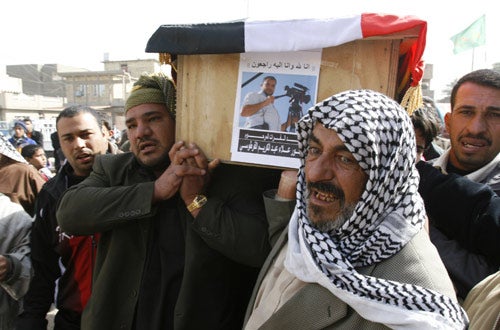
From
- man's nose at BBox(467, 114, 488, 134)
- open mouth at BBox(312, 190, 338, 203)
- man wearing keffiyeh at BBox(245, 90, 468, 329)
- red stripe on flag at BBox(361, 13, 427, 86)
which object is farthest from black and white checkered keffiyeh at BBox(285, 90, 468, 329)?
man's nose at BBox(467, 114, 488, 134)

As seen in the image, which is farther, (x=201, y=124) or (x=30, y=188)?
(x=30, y=188)

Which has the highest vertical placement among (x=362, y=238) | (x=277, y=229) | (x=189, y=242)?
(x=362, y=238)

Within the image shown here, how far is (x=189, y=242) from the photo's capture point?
189cm

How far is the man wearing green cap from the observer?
6.03 feet

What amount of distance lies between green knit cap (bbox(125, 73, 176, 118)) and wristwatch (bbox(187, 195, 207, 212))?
0.59 m

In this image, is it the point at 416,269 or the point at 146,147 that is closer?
the point at 416,269

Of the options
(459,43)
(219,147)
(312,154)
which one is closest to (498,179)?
(312,154)

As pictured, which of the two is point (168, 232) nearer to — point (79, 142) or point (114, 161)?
point (114, 161)

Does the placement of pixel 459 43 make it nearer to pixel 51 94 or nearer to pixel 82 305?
pixel 82 305

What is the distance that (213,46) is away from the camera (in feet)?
5.74

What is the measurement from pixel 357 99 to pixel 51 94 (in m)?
66.1

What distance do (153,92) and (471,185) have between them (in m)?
1.71

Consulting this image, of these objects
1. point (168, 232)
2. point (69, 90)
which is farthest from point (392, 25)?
point (69, 90)

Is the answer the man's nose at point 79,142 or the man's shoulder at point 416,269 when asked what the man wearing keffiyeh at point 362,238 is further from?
the man's nose at point 79,142
